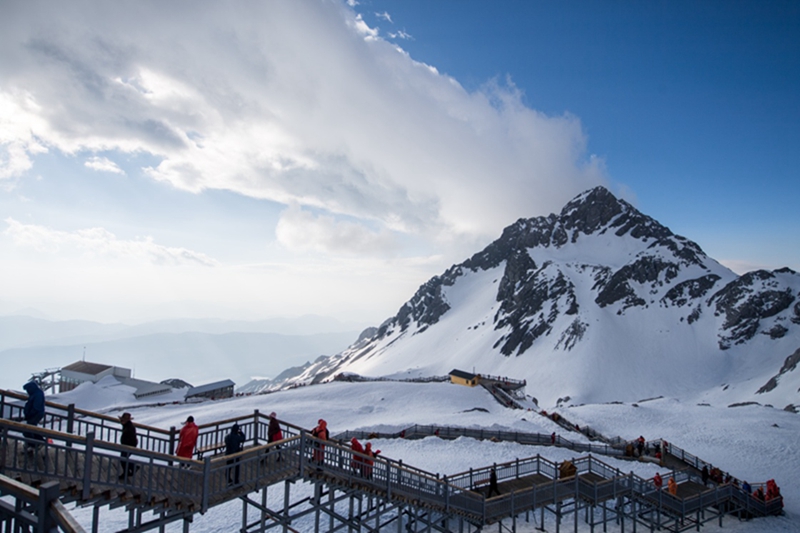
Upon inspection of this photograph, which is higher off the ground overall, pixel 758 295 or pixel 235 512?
pixel 758 295

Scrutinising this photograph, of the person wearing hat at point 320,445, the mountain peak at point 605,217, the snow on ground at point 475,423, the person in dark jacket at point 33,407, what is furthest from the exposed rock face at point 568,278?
the person in dark jacket at point 33,407

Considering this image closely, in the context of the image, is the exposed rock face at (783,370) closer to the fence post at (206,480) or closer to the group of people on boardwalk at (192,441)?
the group of people on boardwalk at (192,441)

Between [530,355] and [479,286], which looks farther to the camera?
[479,286]

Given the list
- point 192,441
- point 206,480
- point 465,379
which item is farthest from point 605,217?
point 206,480

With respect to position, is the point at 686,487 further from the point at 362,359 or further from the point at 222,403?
the point at 362,359

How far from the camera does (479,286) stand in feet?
606

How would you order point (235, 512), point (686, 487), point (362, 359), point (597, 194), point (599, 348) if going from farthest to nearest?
point (597, 194) → point (362, 359) → point (599, 348) → point (686, 487) → point (235, 512)

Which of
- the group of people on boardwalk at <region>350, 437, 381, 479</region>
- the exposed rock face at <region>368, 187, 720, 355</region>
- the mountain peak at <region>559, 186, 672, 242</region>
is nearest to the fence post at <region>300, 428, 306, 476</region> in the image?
the group of people on boardwalk at <region>350, 437, 381, 479</region>

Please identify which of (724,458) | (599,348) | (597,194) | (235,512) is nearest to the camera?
(235,512)

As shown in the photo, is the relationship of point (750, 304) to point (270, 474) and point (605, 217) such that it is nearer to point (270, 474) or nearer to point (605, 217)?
point (605, 217)

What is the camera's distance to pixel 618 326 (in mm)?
111812

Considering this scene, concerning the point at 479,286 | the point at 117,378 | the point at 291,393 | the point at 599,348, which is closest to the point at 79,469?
the point at 291,393

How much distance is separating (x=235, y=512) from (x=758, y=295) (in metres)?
119

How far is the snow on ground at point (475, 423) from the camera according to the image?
1110 inches
